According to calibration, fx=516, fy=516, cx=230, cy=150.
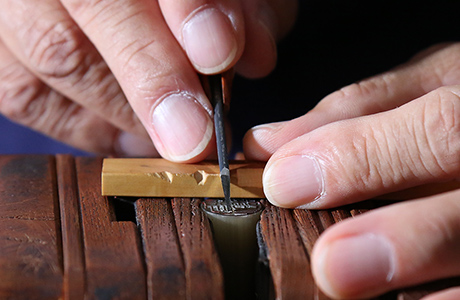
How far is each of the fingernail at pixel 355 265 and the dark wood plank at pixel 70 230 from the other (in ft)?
1.26

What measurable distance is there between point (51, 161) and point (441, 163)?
0.93m

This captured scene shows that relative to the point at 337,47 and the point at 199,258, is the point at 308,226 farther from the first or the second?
the point at 337,47

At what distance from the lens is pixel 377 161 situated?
41.4 inches

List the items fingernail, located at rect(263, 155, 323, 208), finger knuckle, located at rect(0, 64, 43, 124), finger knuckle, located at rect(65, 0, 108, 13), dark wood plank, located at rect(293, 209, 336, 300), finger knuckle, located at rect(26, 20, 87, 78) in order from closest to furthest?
dark wood plank, located at rect(293, 209, 336, 300), fingernail, located at rect(263, 155, 323, 208), finger knuckle, located at rect(65, 0, 108, 13), finger knuckle, located at rect(26, 20, 87, 78), finger knuckle, located at rect(0, 64, 43, 124)

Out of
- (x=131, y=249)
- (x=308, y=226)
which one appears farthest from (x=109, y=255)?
(x=308, y=226)

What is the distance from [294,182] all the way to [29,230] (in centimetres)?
52

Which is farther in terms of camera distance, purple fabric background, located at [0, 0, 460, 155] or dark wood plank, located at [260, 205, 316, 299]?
purple fabric background, located at [0, 0, 460, 155]

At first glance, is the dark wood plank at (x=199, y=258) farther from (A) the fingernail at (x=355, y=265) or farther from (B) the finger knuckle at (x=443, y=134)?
(B) the finger knuckle at (x=443, y=134)

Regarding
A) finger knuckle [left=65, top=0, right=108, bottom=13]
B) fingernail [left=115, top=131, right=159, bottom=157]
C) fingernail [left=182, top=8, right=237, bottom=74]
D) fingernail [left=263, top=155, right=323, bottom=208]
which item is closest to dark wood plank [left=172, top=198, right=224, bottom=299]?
fingernail [left=263, top=155, right=323, bottom=208]

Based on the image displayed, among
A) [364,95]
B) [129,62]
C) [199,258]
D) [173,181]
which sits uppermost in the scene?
[129,62]

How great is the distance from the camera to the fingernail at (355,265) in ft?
2.63

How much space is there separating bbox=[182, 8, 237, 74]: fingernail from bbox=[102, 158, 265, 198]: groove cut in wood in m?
0.29

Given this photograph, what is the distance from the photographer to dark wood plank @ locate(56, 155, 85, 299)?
0.84 metres

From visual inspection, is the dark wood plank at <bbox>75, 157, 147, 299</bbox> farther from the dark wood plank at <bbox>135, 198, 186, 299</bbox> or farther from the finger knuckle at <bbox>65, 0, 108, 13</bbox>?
the finger knuckle at <bbox>65, 0, 108, 13</bbox>
